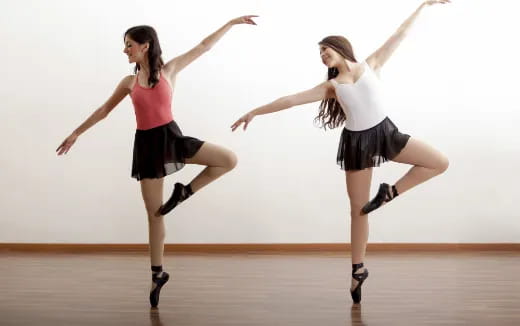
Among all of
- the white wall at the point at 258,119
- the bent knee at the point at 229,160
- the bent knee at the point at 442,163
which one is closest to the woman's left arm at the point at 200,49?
the bent knee at the point at 229,160

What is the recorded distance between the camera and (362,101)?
4062 millimetres

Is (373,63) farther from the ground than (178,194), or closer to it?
farther from the ground

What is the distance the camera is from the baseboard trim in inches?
261

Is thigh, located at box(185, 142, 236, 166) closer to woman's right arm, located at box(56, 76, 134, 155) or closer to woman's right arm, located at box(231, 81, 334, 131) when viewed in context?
woman's right arm, located at box(231, 81, 334, 131)

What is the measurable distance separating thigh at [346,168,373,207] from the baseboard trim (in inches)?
101

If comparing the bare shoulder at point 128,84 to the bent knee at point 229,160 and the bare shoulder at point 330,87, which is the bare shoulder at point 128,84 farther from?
the bare shoulder at point 330,87

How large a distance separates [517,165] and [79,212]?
3.77 metres

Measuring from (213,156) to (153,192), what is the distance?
38 cm

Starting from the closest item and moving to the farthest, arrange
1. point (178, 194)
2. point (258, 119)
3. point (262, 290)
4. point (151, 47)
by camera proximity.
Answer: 1. point (178, 194)
2. point (151, 47)
3. point (262, 290)
4. point (258, 119)

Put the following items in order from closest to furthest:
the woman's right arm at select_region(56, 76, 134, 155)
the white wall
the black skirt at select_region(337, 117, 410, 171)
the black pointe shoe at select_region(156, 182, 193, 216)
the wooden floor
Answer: the wooden floor → the black pointe shoe at select_region(156, 182, 193, 216) → the black skirt at select_region(337, 117, 410, 171) → the woman's right arm at select_region(56, 76, 134, 155) → the white wall

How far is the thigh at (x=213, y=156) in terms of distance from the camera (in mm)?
3941

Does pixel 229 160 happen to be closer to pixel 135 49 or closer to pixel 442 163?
pixel 135 49

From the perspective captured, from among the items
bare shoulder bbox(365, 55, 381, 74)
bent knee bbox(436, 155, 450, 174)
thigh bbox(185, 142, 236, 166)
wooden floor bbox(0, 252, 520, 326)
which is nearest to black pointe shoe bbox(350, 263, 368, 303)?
wooden floor bbox(0, 252, 520, 326)

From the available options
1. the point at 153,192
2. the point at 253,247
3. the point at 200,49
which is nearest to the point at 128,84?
the point at 200,49
